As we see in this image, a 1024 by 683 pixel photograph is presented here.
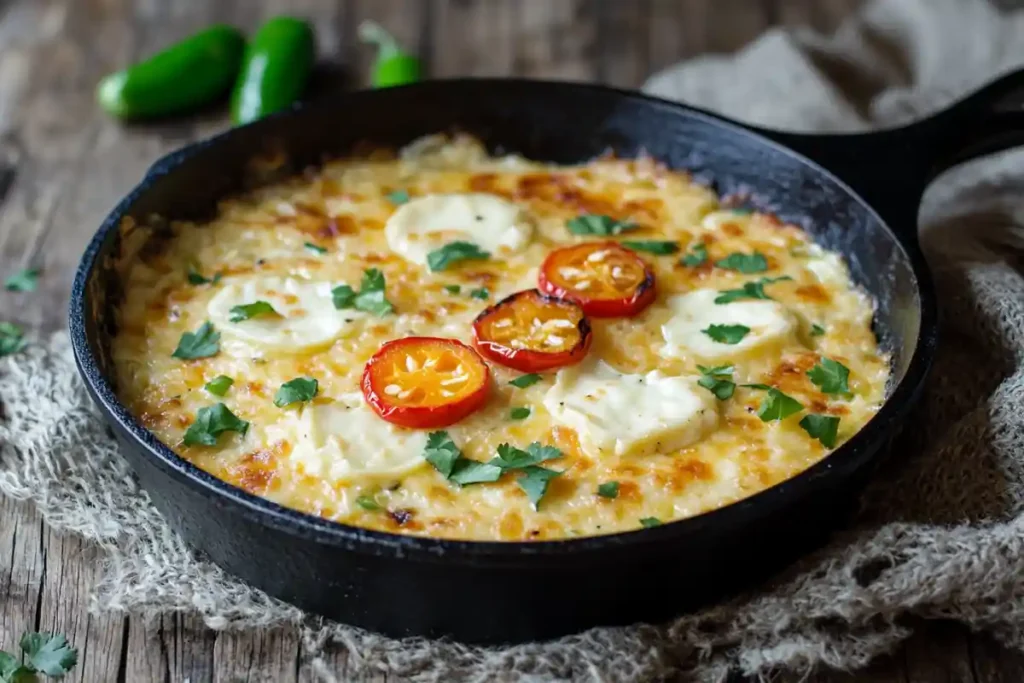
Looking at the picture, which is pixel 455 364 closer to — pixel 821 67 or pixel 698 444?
pixel 698 444

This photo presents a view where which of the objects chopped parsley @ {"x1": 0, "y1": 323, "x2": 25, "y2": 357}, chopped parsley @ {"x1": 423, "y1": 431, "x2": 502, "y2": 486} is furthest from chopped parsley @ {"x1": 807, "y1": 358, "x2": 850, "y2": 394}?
chopped parsley @ {"x1": 0, "y1": 323, "x2": 25, "y2": 357}

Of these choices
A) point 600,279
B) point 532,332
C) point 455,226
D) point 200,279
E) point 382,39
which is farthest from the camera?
point 382,39

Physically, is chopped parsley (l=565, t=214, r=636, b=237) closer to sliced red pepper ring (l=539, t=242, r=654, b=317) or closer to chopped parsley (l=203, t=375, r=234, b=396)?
sliced red pepper ring (l=539, t=242, r=654, b=317)

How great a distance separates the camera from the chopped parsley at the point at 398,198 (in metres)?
4.72

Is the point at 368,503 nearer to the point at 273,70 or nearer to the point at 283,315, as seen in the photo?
the point at 283,315

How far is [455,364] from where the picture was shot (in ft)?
12.5

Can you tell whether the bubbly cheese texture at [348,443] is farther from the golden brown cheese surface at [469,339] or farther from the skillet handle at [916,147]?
the skillet handle at [916,147]

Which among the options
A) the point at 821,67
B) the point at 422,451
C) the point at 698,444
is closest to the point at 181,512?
the point at 422,451

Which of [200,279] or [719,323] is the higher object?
[200,279]

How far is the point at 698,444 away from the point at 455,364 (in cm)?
75

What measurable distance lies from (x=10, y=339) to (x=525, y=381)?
2.03 meters

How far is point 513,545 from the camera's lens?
3.05 meters

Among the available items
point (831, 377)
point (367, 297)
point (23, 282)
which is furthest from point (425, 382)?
point (23, 282)

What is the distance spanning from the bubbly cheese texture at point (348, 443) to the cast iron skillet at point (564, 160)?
12.0 inches
